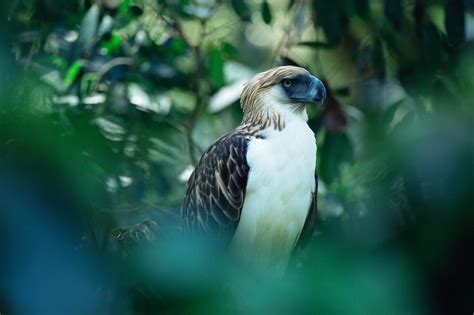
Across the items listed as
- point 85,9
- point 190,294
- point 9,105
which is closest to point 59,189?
point 9,105

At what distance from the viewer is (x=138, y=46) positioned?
5.47m

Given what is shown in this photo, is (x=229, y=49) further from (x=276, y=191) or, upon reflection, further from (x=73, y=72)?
(x=276, y=191)

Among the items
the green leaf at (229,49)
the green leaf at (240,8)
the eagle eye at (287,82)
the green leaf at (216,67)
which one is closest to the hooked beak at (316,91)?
the eagle eye at (287,82)

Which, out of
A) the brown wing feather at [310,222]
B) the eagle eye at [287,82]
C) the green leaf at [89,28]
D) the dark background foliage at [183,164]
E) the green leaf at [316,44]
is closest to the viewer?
the dark background foliage at [183,164]

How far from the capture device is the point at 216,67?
529 centimetres

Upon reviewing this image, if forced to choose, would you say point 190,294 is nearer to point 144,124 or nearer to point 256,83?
point 256,83

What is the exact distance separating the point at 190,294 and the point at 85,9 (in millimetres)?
3704

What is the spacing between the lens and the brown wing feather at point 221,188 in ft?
13.2

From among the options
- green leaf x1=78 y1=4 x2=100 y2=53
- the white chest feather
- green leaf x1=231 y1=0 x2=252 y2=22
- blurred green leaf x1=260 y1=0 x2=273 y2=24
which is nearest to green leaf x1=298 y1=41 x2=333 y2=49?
blurred green leaf x1=260 y1=0 x2=273 y2=24

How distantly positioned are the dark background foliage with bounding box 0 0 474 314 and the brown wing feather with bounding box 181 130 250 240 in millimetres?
360

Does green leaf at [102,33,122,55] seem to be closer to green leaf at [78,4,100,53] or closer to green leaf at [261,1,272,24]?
green leaf at [78,4,100,53]

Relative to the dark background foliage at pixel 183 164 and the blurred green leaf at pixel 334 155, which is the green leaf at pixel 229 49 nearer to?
the dark background foliage at pixel 183 164

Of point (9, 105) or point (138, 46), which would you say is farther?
point (138, 46)

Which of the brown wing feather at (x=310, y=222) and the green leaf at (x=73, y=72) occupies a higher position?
Result: the green leaf at (x=73, y=72)
